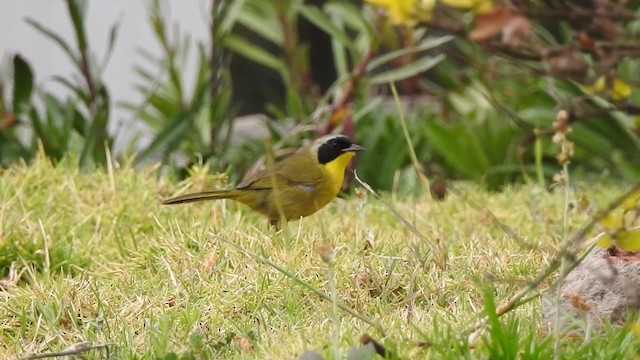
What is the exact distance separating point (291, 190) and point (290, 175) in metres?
0.12

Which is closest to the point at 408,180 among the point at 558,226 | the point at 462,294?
the point at 558,226

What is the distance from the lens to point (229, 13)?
6402 millimetres

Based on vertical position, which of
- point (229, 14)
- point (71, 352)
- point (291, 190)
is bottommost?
point (291, 190)

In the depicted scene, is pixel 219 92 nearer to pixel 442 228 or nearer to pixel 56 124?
pixel 56 124

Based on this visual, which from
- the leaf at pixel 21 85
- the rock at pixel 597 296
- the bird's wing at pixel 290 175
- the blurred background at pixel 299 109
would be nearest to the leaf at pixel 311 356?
the rock at pixel 597 296

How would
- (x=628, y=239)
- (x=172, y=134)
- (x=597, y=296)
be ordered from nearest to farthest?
(x=628, y=239) < (x=597, y=296) < (x=172, y=134)

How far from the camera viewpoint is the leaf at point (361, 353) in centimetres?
269

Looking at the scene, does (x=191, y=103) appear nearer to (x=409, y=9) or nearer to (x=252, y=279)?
(x=252, y=279)

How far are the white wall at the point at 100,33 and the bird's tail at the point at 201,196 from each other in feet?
11.5

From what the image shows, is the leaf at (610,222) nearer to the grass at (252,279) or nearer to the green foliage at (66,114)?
the grass at (252,279)

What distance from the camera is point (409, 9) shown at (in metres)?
2.32

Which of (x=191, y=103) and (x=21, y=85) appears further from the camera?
(x=191, y=103)

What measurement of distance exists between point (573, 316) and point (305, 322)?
28.9 inches

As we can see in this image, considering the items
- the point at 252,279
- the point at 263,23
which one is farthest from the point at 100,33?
the point at 252,279
